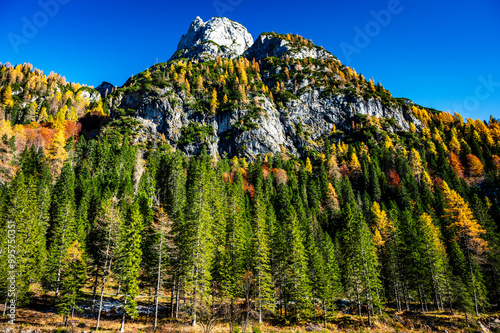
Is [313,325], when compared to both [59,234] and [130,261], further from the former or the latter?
[59,234]

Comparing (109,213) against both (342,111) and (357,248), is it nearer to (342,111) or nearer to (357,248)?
(357,248)

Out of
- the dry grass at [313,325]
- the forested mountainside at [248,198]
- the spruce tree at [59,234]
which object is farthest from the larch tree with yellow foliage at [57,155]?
the dry grass at [313,325]

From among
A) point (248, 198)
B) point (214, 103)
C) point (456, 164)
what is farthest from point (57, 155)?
point (456, 164)

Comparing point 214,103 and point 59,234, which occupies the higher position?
point 214,103

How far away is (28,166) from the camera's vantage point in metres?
55.4

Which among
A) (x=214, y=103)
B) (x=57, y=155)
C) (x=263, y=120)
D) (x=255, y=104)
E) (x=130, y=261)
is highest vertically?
(x=255, y=104)

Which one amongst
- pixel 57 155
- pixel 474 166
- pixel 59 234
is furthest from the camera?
pixel 474 166

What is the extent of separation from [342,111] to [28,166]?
5596 inches

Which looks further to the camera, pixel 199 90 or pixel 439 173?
pixel 199 90

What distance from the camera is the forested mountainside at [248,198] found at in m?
30.4

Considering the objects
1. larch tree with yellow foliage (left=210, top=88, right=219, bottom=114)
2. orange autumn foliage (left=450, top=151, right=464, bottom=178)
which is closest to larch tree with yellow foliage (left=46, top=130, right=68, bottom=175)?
larch tree with yellow foliage (left=210, top=88, right=219, bottom=114)

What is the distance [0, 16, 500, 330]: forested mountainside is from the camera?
30.4 metres

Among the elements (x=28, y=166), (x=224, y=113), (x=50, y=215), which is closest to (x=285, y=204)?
(x=50, y=215)

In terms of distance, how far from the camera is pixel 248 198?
69000 mm
